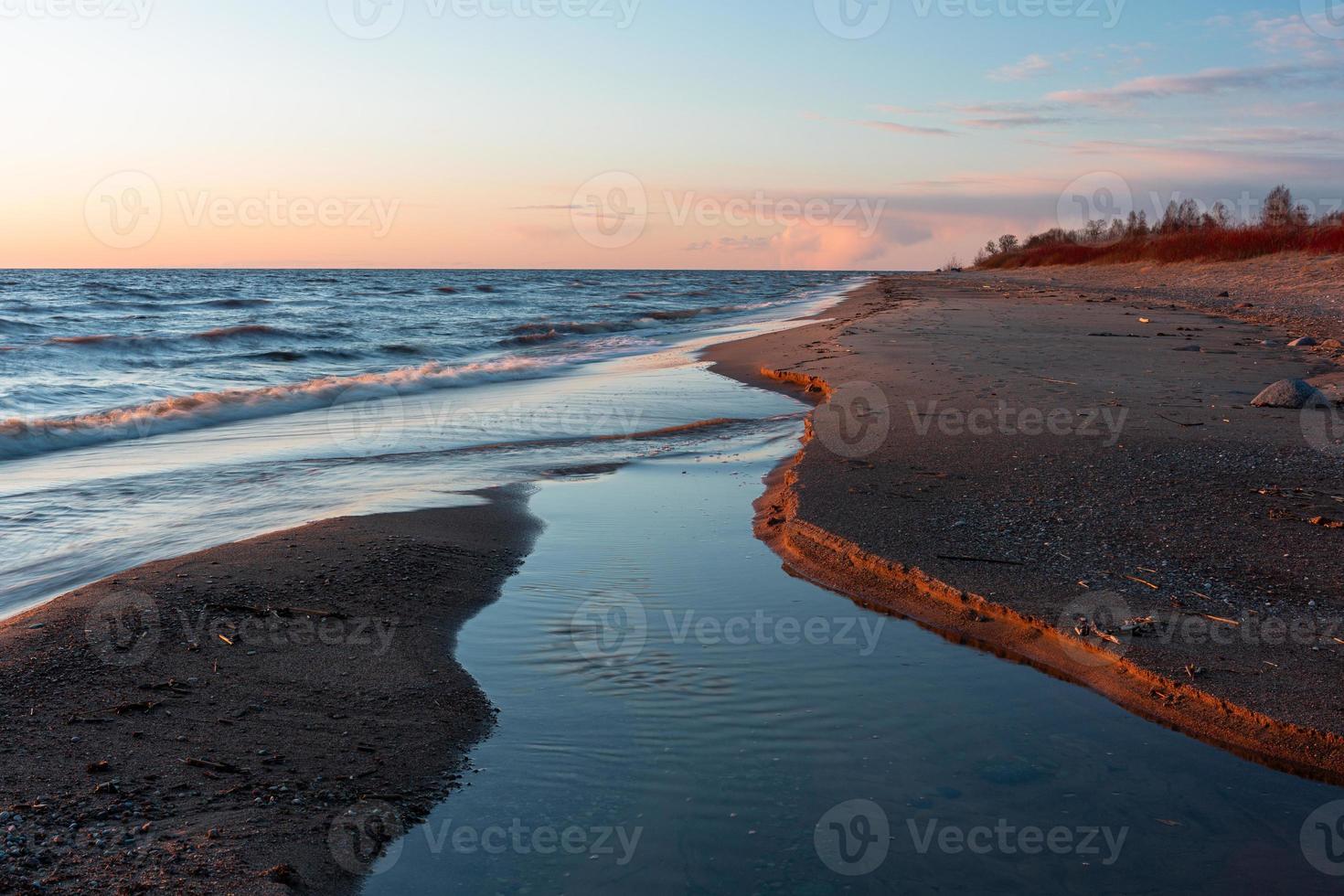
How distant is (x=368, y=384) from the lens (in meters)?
15.4

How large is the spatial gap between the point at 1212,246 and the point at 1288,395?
3121 cm

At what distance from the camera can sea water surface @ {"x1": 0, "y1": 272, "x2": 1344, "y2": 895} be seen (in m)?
2.67

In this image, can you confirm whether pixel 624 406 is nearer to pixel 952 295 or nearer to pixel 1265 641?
pixel 1265 641

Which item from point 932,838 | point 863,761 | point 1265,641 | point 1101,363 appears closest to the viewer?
point 932,838

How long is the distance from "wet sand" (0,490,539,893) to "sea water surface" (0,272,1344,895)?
210 mm

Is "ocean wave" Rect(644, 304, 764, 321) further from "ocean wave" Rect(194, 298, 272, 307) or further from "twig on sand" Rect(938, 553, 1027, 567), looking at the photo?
"twig on sand" Rect(938, 553, 1027, 567)

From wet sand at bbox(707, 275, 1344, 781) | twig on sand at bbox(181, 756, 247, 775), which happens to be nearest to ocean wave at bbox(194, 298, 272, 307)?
wet sand at bbox(707, 275, 1344, 781)

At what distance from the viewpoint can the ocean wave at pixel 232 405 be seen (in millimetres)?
10180

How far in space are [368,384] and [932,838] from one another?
13987 millimetres

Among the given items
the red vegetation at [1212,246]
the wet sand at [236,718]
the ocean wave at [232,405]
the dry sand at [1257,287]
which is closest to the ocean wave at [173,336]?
the ocean wave at [232,405]

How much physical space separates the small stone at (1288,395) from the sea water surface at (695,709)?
408cm

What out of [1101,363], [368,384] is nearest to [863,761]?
[1101,363]

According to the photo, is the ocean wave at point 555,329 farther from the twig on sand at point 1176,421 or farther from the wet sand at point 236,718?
the wet sand at point 236,718

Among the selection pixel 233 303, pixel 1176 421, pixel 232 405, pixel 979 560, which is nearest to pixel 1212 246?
pixel 1176 421
